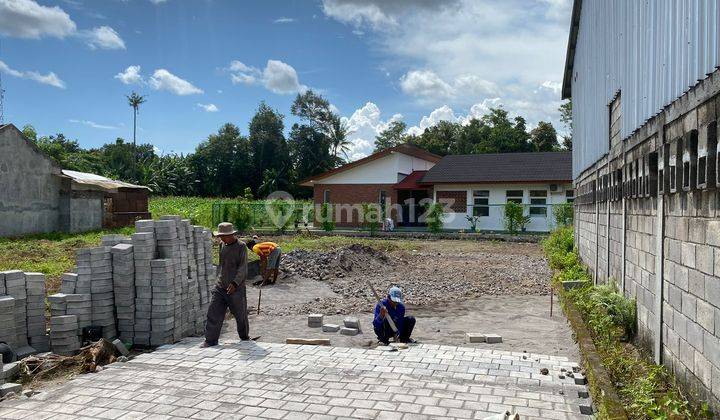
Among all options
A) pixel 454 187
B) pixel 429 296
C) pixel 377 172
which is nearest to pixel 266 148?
pixel 377 172

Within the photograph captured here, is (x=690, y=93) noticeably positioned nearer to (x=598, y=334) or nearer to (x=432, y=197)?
(x=598, y=334)

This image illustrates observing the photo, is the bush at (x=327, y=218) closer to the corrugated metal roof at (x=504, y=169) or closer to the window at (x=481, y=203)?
the corrugated metal roof at (x=504, y=169)

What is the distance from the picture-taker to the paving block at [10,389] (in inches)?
220

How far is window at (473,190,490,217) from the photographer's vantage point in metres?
31.5

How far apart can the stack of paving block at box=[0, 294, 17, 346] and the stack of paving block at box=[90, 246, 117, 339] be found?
36.6 inches

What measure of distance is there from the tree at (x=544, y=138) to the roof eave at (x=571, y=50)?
36.1 m

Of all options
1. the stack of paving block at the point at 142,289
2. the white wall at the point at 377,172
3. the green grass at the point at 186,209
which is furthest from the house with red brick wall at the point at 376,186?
the stack of paving block at the point at 142,289

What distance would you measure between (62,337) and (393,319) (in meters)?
4.36

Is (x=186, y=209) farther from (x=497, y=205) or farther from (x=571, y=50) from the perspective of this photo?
(x=571, y=50)

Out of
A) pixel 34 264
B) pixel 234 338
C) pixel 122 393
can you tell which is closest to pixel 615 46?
pixel 234 338

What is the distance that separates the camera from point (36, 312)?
709 cm

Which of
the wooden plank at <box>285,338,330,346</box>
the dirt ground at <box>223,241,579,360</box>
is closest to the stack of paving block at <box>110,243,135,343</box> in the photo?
the dirt ground at <box>223,241,579,360</box>

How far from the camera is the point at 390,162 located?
3519cm

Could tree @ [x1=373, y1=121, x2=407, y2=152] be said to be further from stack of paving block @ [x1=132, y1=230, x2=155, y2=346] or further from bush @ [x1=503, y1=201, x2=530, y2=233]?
stack of paving block @ [x1=132, y1=230, x2=155, y2=346]
